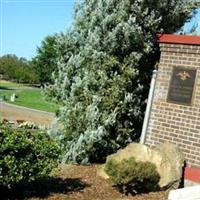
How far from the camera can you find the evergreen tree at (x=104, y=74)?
11.5 meters

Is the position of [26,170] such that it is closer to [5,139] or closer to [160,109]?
[5,139]

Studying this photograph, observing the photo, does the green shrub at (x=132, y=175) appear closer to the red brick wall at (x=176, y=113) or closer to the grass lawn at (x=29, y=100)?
the red brick wall at (x=176, y=113)

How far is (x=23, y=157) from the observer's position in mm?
8195

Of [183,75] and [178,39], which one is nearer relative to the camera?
[183,75]

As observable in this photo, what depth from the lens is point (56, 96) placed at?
12422mm

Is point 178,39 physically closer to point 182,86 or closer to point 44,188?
point 182,86

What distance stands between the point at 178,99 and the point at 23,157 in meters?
4.10

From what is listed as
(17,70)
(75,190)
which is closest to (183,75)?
(75,190)

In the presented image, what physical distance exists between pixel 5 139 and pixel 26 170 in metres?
0.59

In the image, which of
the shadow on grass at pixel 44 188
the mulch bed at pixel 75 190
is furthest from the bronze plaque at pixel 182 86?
the shadow on grass at pixel 44 188

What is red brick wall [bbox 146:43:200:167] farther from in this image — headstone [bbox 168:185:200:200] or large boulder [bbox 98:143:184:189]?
headstone [bbox 168:185:200:200]

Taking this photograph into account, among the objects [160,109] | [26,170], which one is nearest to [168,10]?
[160,109]

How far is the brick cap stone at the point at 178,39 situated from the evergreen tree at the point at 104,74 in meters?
0.44

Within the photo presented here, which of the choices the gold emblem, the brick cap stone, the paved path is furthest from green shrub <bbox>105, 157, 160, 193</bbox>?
the paved path
